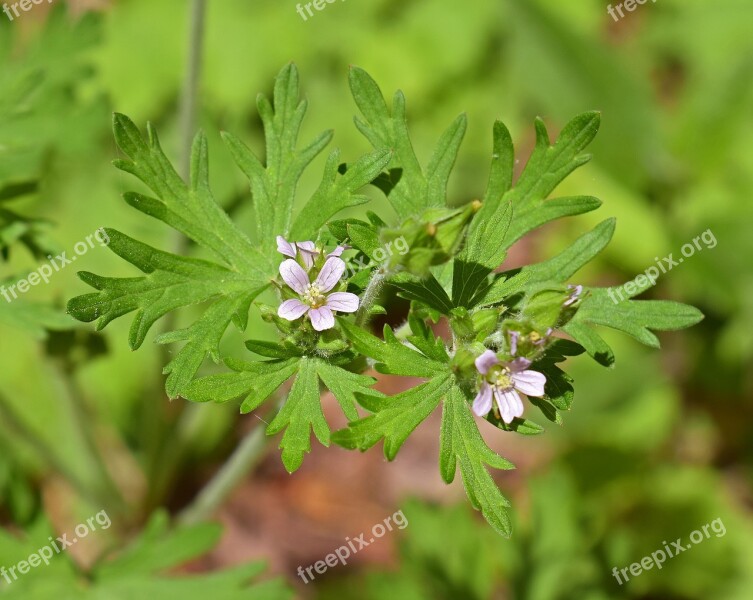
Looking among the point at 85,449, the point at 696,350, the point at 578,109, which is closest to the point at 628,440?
the point at 696,350

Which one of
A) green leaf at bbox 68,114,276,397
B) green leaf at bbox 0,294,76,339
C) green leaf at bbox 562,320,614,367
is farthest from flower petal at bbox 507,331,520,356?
green leaf at bbox 0,294,76,339

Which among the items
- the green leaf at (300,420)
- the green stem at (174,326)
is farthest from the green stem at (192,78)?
the green leaf at (300,420)

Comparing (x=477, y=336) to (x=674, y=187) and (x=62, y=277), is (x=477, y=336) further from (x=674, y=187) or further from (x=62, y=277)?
(x=674, y=187)

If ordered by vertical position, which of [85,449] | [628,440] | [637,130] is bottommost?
[628,440]

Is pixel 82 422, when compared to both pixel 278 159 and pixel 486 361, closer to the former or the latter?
pixel 278 159

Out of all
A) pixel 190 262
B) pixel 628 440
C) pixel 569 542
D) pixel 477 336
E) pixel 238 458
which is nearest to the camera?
pixel 477 336
